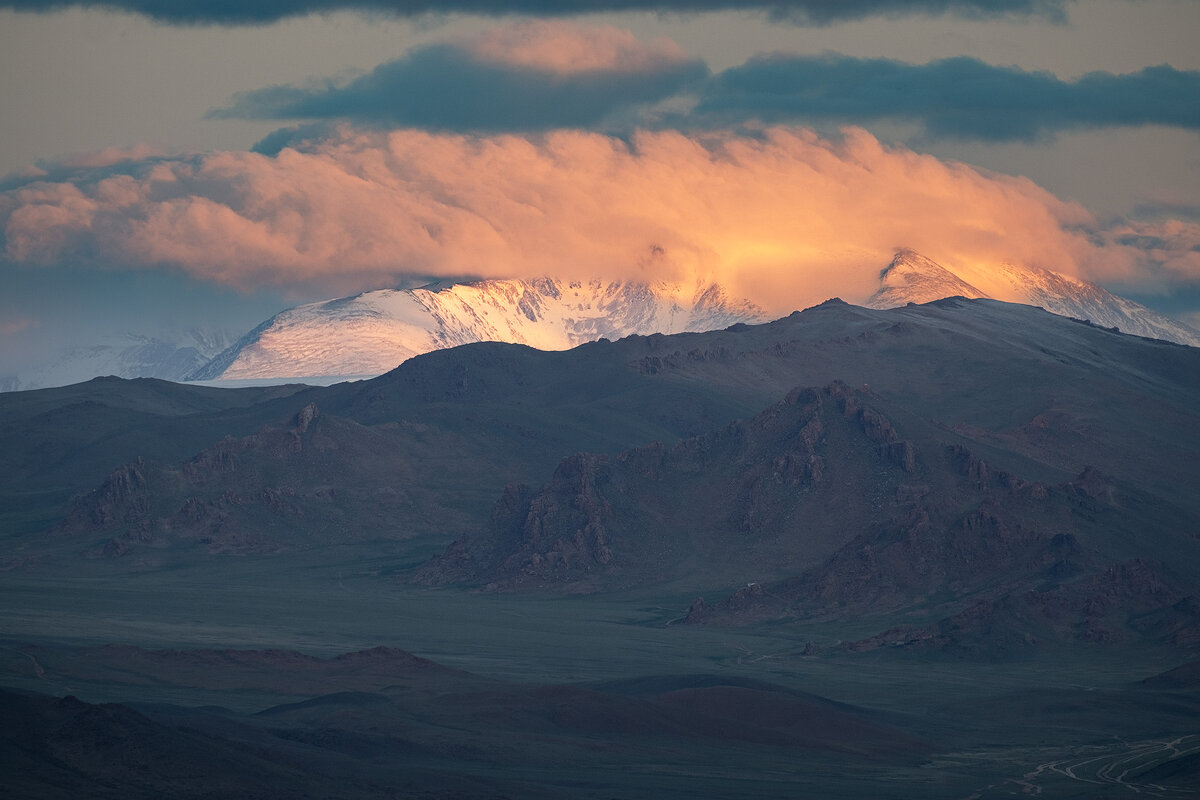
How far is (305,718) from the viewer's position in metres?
129

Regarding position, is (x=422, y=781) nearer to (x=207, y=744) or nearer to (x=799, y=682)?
(x=207, y=744)

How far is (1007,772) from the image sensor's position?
12500 centimetres

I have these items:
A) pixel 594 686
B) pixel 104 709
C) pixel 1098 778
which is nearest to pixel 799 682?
pixel 594 686

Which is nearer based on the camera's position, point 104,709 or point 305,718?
point 104,709

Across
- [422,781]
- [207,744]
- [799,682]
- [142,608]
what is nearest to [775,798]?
[422,781]

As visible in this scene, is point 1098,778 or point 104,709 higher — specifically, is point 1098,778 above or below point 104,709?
below

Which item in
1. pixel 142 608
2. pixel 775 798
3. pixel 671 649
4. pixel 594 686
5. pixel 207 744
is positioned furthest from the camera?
pixel 142 608

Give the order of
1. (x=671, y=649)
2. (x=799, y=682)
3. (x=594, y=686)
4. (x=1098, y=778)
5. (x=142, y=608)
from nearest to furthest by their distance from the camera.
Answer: (x=1098, y=778), (x=594, y=686), (x=799, y=682), (x=671, y=649), (x=142, y=608)

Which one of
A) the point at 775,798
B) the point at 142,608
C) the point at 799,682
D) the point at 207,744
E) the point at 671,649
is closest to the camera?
the point at 207,744

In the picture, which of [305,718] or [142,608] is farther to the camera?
[142,608]

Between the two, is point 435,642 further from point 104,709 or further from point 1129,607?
point 104,709

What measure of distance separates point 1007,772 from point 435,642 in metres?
70.8

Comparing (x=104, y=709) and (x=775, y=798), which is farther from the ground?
(x=104, y=709)

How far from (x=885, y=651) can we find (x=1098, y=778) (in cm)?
6169
